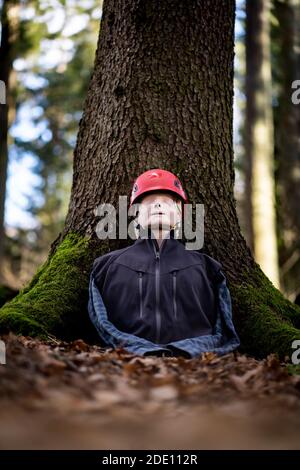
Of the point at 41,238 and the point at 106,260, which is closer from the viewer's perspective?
the point at 106,260

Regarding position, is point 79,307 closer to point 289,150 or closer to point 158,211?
point 158,211

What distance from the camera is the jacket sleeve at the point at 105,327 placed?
4602mm

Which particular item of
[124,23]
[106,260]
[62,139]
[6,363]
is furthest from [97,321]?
[62,139]

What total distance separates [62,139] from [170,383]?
2193cm

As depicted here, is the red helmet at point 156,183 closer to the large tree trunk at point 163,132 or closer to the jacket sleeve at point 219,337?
the large tree trunk at point 163,132

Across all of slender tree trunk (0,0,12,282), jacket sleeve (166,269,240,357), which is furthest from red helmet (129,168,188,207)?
slender tree trunk (0,0,12,282)

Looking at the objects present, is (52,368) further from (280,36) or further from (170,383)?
(280,36)

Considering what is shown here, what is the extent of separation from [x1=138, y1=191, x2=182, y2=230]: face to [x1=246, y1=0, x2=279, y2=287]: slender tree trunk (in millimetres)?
7221

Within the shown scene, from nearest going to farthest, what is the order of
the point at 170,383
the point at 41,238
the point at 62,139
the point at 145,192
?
the point at 170,383 → the point at 145,192 → the point at 62,139 → the point at 41,238

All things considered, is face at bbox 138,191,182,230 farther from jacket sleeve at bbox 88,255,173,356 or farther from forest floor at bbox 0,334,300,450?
forest floor at bbox 0,334,300,450

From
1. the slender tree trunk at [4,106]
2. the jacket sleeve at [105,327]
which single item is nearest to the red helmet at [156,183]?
the jacket sleeve at [105,327]

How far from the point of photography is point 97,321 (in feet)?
16.6

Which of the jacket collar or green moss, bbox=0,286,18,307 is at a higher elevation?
the jacket collar

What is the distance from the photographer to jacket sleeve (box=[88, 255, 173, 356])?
15.1ft
